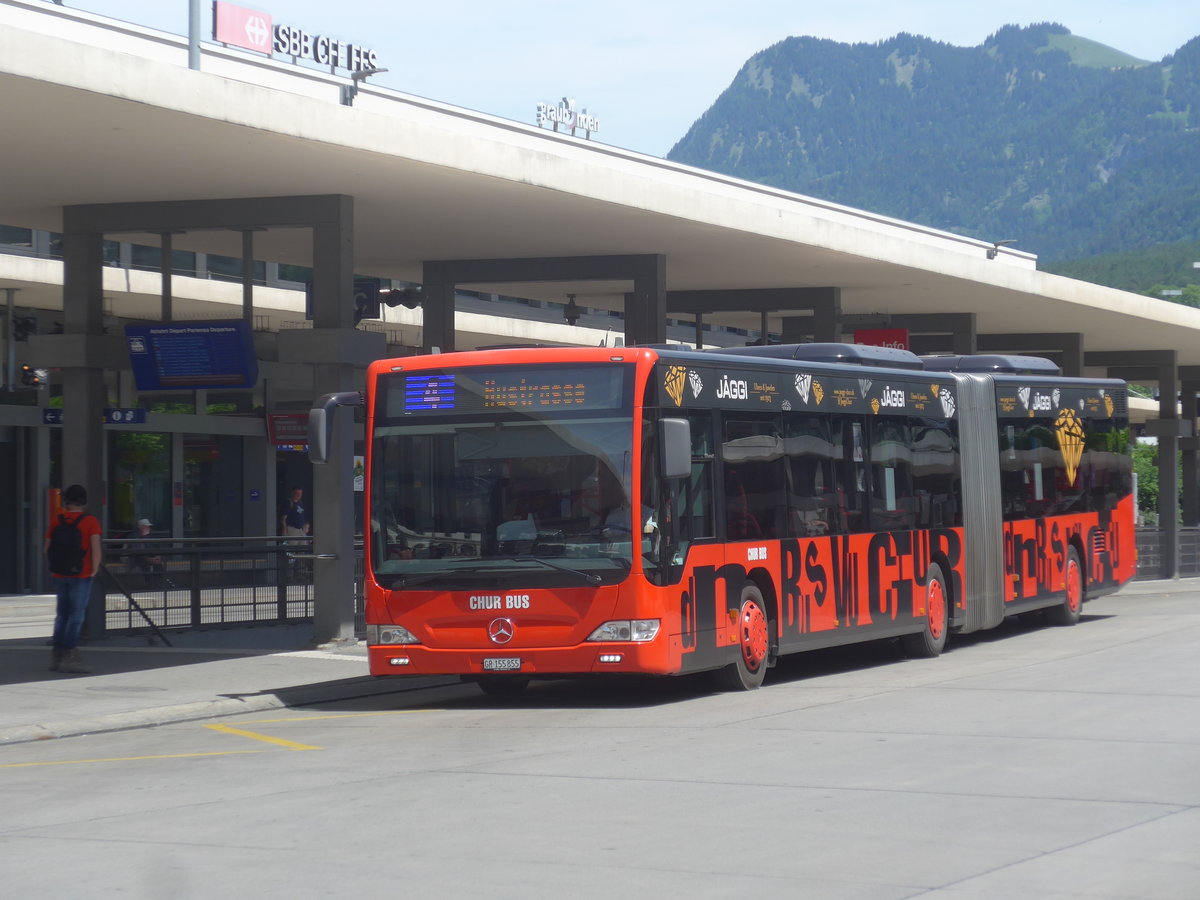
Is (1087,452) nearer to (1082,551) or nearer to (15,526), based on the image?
(1082,551)

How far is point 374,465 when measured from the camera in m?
14.6

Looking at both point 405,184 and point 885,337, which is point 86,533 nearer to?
point 405,184

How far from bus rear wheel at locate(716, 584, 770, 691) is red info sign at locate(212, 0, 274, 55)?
2167cm

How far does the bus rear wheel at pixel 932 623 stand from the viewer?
1889 cm

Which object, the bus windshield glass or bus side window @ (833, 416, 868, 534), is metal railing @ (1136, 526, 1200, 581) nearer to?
bus side window @ (833, 416, 868, 534)

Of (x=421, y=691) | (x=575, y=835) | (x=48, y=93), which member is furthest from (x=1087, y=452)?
(x=575, y=835)

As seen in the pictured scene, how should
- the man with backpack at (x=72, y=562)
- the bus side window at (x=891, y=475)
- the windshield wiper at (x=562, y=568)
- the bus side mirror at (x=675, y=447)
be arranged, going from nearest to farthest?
the bus side mirror at (x=675, y=447)
the windshield wiper at (x=562, y=568)
the man with backpack at (x=72, y=562)
the bus side window at (x=891, y=475)

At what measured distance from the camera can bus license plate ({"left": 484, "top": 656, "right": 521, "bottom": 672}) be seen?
45.8 feet

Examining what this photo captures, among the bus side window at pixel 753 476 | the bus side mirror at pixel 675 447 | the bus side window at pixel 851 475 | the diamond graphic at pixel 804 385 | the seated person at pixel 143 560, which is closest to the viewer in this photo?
the bus side mirror at pixel 675 447

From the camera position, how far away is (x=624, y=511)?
45.2 feet

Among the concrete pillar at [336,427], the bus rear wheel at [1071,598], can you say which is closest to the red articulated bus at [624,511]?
the concrete pillar at [336,427]

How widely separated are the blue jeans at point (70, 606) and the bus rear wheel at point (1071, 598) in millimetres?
12346

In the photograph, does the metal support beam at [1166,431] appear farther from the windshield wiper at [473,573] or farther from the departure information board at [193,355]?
the windshield wiper at [473,573]

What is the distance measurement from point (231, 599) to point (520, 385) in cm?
957
